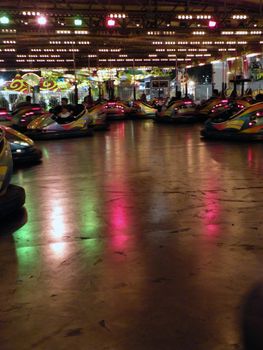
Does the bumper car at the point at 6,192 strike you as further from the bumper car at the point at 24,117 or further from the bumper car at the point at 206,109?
the bumper car at the point at 206,109

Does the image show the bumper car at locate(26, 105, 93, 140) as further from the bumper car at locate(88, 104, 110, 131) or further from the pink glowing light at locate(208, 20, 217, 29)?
the pink glowing light at locate(208, 20, 217, 29)

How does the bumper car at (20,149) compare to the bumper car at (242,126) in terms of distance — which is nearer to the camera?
the bumper car at (20,149)

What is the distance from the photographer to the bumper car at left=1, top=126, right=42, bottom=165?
654 centimetres

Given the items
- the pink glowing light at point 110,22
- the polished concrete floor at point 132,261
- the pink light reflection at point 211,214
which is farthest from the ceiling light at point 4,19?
the pink light reflection at point 211,214

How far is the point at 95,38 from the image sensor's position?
14.3 metres

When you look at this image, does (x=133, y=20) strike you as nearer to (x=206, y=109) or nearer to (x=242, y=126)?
(x=206, y=109)

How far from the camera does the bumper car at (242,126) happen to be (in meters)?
8.56

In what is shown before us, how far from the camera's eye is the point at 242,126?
8.76 meters

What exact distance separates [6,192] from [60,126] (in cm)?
679

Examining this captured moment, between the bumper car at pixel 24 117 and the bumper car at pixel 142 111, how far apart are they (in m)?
6.71

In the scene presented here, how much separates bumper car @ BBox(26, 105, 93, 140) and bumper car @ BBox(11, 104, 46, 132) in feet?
3.51

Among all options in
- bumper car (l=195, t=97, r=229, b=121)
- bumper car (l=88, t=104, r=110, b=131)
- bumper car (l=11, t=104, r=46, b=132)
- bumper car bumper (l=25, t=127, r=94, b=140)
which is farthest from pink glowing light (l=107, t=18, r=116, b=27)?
bumper car (l=195, t=97, r=229, b=121)

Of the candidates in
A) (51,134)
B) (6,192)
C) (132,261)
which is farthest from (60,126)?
(132,261)

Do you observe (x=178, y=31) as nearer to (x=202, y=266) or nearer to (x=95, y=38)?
(x=95, y=38)
